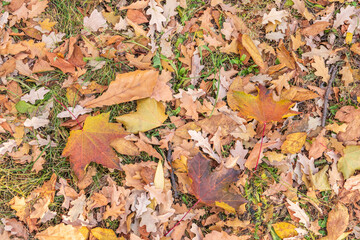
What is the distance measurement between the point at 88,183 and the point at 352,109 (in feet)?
8.17

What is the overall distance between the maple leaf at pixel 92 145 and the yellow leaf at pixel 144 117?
0.15m

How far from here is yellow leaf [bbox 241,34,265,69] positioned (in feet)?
8.57

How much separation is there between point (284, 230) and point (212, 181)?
0.87m

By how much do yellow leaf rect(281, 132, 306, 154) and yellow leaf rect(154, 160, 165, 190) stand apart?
1101 mm

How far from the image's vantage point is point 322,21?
279 centimetres

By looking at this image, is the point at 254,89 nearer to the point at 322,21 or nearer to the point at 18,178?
the point at 322,21

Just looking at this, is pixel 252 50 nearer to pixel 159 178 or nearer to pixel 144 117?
pixel 144 117

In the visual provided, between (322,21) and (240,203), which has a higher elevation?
(322,21)

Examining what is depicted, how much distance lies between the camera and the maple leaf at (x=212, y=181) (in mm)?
2289

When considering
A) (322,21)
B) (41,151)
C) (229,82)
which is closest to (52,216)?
(41,151)

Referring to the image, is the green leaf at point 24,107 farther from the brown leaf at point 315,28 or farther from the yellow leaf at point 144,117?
the brown leaf at point 315,28

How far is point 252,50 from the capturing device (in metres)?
2.63

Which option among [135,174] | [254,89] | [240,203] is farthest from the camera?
[254,89]

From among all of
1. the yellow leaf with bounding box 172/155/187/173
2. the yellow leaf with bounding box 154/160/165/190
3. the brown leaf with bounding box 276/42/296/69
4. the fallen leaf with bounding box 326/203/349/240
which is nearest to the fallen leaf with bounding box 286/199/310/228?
the fallen leaf with bounding box 326/203/349/240
